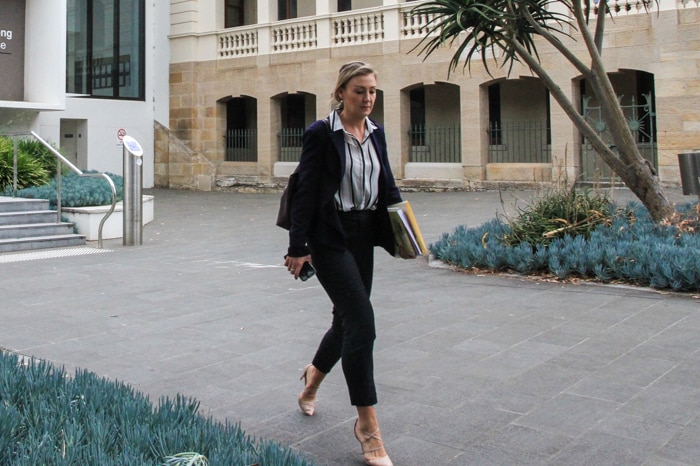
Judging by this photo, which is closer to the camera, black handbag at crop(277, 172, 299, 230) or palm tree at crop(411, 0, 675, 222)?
black handbag at crop(277, 172, 299, 230)

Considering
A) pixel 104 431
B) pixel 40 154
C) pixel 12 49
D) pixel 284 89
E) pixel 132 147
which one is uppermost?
pixel 12 49

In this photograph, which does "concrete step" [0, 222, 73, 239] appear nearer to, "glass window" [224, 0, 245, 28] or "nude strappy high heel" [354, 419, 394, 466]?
"nude strappy high heel" [354, 419, 394, 466]

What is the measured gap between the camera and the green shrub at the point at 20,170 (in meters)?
15.3

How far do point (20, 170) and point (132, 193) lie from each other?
13.1ft

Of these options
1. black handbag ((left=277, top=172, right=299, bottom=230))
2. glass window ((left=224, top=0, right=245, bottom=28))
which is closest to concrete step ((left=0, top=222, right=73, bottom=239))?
black handbag ((left=277, top=172, right=299, bottom=230))

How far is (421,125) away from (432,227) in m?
12.7

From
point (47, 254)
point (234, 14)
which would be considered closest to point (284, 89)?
point (234, 14)

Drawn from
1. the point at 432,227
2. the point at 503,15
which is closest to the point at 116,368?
the point at 503,15

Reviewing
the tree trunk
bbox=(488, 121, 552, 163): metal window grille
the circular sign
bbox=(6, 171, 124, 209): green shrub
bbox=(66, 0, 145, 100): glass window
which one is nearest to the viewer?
the tree trunk

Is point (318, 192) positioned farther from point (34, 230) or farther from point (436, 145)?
point (436, 145)

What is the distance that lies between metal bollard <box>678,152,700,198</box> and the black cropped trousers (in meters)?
8.11

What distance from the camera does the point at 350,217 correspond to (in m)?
4.01

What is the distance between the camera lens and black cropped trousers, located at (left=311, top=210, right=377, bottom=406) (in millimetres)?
3834

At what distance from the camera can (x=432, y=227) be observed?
1443 cm
